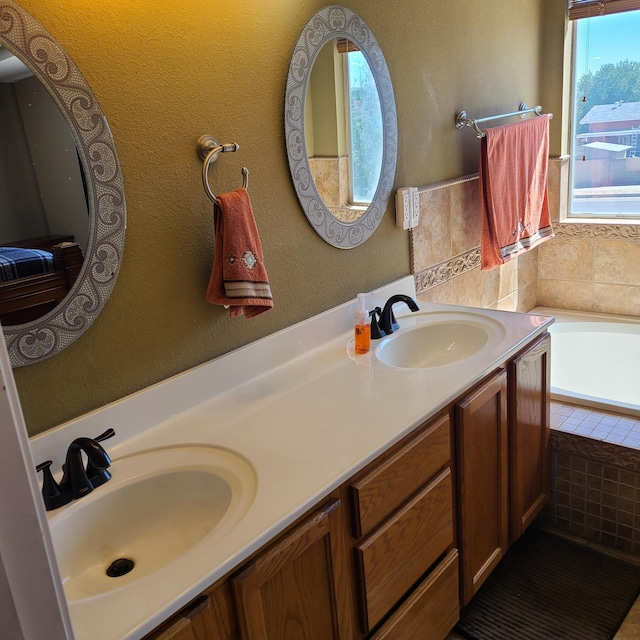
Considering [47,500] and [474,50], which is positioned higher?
[474,50]

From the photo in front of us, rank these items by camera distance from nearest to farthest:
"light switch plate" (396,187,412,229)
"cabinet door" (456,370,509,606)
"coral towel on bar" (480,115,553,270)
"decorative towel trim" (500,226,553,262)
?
"cabinet door" (456,370,509,606) → "light switch plate" (396,187,412,229) → "coral towel on bar" (480,115,553,270) → "decorative towel trim" (500,226,553,262)

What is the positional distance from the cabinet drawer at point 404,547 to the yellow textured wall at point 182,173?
62 centimetres

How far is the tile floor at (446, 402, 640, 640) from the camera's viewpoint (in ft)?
6.66

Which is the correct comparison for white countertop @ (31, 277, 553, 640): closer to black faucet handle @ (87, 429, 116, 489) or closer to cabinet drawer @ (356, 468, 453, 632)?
black faucet handle @ (87, 429, 116, 489)

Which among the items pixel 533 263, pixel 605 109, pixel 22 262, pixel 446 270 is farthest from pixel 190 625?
pixel 605 109

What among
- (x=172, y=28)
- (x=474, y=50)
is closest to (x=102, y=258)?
(x=172, y=28)

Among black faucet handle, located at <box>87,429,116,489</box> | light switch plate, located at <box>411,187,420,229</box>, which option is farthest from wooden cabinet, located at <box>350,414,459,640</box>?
light switch plate, located at <box>411,187,420,229</box>

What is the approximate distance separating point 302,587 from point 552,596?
118 cm

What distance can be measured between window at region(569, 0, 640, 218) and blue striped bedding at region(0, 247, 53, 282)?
278 centimetres

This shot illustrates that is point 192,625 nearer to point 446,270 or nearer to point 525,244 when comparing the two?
point 446,270

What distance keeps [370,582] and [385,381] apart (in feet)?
1.64

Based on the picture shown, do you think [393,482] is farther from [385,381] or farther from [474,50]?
[474,50]

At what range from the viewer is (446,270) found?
253cm

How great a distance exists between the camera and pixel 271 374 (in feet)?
5.68
